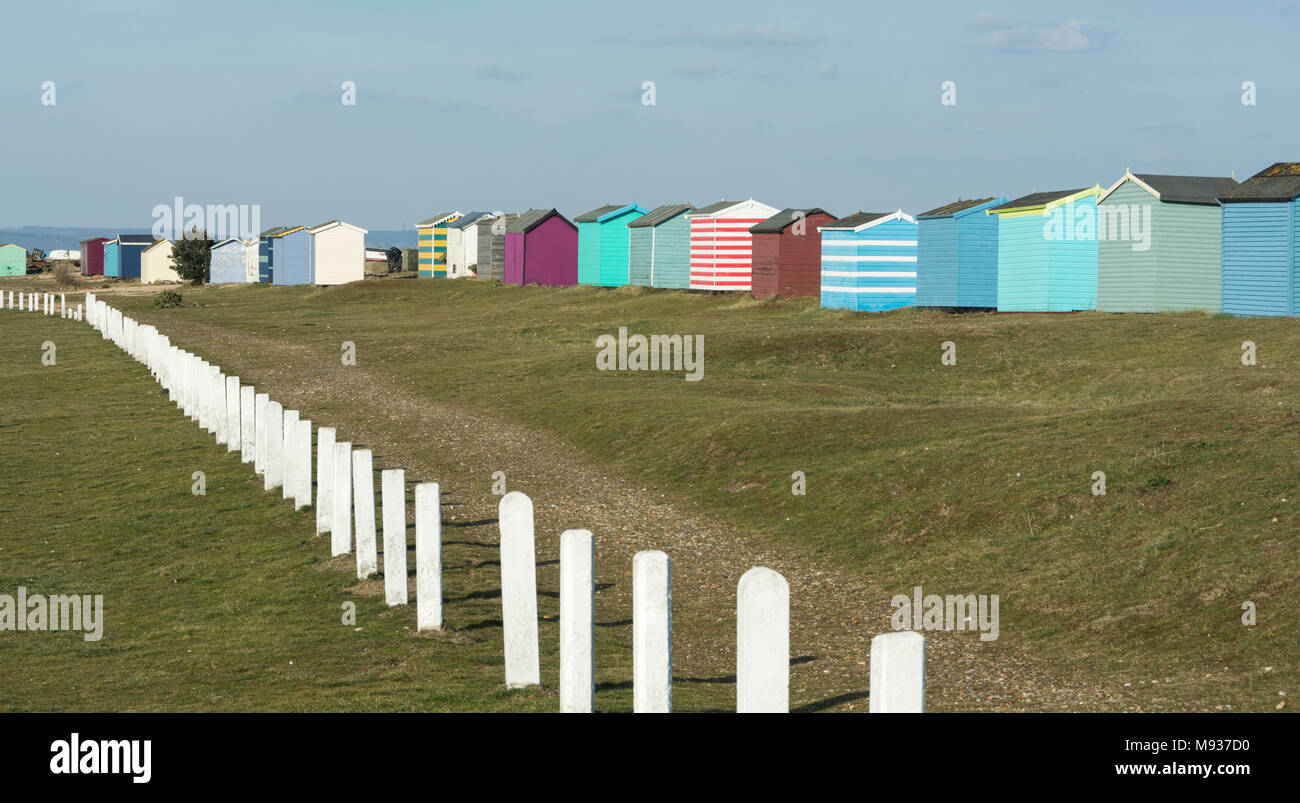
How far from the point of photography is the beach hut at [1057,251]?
118 ft

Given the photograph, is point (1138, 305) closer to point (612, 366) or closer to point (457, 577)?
point (612, 366)

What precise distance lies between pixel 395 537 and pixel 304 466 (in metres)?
5.33

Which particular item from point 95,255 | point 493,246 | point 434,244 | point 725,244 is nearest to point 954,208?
point 725,244

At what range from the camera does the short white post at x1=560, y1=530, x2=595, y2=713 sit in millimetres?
7426

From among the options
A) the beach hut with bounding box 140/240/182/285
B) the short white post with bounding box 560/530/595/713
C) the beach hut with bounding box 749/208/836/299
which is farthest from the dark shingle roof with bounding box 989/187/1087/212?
the beach hut with bounding box 140/240/182/285

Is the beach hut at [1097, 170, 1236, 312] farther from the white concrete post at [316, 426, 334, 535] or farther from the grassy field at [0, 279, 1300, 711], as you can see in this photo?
the white concrete post at [316, 426, 334, 535]

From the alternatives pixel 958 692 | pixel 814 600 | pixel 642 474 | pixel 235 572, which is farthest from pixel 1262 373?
pixel 235 572

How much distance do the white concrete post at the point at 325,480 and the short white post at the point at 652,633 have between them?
7712 mm

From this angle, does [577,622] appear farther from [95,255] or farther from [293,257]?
[95,255]

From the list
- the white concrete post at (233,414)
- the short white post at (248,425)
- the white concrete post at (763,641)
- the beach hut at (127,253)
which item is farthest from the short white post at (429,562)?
the beach hut at (127,253)

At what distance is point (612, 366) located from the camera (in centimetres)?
3134

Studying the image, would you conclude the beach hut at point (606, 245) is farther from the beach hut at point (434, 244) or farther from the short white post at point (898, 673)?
the short white post at point (898, 673)

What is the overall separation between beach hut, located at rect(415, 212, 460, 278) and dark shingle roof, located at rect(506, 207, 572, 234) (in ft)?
44.1

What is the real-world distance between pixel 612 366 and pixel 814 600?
768 inches
